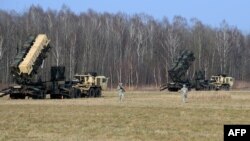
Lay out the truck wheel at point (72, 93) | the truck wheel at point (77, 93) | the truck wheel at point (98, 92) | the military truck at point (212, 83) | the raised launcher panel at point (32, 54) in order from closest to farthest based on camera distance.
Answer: the raised launcher panel at point (32, 54) → the truck wheel at point (72, 93) → the truck wheel at point (77, 93) → the truck wheel at point (98, 92) → the military truck at point (212, 83)

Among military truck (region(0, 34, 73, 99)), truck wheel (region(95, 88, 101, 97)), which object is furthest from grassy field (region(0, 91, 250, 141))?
truck wheel (region(95, 88, 101, 97))

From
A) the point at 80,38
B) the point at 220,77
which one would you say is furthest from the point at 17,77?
the point at 80,38

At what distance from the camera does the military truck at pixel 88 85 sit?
53.6 meters

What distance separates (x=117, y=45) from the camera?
108 m

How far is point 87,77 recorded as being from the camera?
5762 centimetres

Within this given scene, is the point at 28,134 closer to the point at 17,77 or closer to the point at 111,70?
the point at 17,77

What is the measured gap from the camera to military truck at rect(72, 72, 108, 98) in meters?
53.6

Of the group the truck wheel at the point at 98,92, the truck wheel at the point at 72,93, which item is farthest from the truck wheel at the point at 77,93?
the truck wheel at the point at 98,92

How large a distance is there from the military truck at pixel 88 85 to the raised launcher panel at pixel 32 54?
222 inches

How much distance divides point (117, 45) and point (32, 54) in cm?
6138

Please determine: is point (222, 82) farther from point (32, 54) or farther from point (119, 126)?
point (119, 126)

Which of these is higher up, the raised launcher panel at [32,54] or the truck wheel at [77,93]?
the raised launcher panel at [32,54]

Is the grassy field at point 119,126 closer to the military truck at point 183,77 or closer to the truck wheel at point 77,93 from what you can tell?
the truck wheel at point 77,93

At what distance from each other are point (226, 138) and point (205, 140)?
16.6ft
